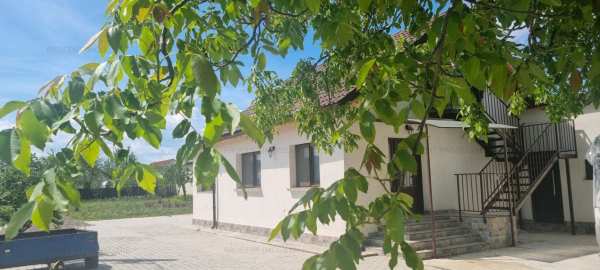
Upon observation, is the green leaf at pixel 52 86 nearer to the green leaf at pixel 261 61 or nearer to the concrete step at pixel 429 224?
the green leaf at pixel 261 61

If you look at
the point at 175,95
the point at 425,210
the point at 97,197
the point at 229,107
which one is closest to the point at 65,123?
the point at 175,95

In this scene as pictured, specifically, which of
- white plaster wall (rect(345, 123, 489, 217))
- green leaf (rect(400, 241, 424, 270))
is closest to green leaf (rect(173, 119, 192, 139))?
green leaf (rect(400, 241, 424, 270))

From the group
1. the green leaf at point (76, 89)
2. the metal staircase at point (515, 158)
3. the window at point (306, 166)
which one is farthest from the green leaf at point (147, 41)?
the metal staircase at point (515, 158)

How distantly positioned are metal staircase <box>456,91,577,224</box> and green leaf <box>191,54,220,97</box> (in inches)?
452

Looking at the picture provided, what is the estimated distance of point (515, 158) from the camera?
13.7 metres

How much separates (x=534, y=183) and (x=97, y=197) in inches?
1444

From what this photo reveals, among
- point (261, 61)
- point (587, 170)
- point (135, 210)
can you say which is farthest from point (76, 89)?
point (135, 210)

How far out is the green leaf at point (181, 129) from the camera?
1.25 metres

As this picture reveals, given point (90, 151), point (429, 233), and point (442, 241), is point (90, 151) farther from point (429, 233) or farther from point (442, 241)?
point (429, 233)

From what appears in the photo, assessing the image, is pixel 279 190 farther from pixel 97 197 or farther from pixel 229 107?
pixel 97 197

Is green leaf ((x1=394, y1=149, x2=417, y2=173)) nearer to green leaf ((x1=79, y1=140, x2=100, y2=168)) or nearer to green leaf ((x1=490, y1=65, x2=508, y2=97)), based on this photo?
green leaf ((x1=490, y1=65, x2=508, y2=97))

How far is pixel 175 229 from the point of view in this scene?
60.2 feet

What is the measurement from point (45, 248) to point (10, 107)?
8928 millimetres

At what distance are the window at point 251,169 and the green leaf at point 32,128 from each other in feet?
46.3
